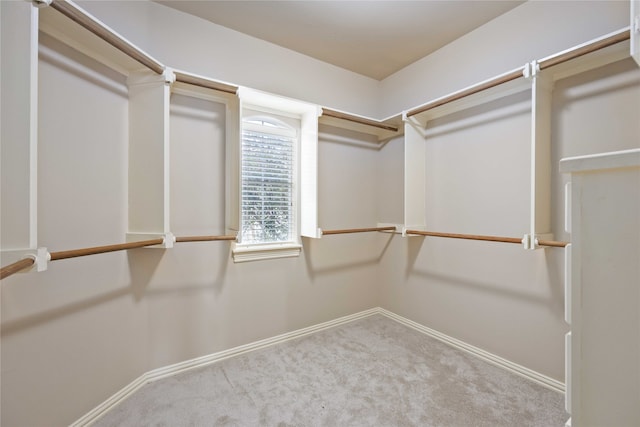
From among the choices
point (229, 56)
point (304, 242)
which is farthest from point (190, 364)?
point (229, 56)

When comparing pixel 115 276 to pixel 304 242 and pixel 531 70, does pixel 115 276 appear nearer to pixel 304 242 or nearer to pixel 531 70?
pixel 304 242

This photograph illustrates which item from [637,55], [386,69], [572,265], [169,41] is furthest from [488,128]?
[169,41]

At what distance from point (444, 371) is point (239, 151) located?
7.38 feet

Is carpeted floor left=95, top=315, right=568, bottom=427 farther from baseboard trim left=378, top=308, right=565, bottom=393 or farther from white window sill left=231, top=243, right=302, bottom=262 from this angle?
white window sill left=231, top=243, right=302, bottom=262

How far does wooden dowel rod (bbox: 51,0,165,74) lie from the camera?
124 cm

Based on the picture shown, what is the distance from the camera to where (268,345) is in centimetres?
243

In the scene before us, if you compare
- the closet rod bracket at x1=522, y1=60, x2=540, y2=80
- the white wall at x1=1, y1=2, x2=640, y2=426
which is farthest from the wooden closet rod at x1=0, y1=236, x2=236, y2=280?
the closet rod bracket at x1=522, y1=60, x2=540, y2=80

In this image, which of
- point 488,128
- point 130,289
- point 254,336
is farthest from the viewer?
point 254,336

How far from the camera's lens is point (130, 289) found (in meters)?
1.84

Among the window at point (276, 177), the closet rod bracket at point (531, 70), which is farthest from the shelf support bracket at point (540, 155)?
the window at point (276, 177)

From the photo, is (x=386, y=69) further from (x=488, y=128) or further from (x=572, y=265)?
(x=572, y=265)

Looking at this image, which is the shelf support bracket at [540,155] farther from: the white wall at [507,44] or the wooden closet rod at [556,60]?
the white wall at [507,44]

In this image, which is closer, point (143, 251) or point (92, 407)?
point (92, 407)

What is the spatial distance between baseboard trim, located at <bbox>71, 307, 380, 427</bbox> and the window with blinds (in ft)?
2.90
